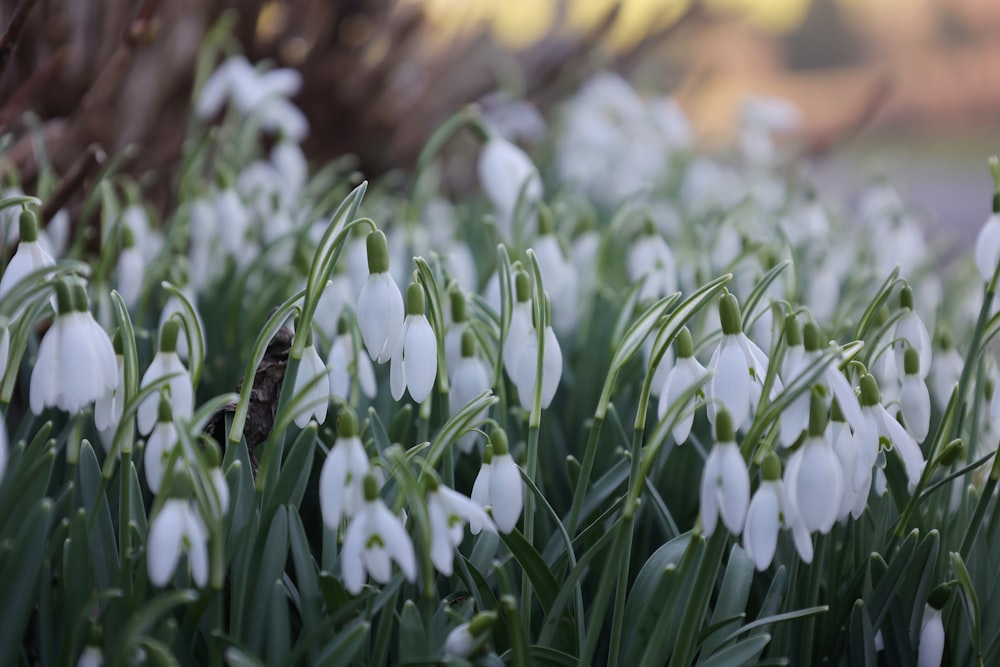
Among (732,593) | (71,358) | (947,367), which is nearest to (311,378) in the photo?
(71,358)

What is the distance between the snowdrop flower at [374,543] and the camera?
660 millimetres

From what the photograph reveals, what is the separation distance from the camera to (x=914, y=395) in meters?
0.88

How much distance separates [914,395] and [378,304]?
0.49 metres

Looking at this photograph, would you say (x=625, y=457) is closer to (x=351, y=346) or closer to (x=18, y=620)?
(x=351, y=346)

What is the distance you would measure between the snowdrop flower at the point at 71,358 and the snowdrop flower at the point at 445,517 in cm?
28

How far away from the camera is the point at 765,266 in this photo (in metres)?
1.40

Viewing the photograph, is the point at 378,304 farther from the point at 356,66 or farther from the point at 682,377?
the point at 356,66

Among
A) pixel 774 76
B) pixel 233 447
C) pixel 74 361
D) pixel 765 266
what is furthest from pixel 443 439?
pixel 774 76

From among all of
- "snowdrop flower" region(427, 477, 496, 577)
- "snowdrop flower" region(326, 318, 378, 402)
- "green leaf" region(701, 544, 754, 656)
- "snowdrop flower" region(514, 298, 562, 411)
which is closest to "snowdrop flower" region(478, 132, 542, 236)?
"snowdrop flower" region(326, 318, 378, 402)

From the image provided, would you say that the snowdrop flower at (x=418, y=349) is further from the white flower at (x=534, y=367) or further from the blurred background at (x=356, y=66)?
the blurred background at (x=356, y=66)

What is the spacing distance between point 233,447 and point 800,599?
540 millimetres

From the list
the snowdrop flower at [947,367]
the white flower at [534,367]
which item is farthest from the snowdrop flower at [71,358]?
the snowdrop flower at [947,367]

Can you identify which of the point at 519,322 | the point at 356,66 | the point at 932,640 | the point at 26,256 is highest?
the point at 356,66

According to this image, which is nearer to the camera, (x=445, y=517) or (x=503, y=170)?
(x=445, y=517)
